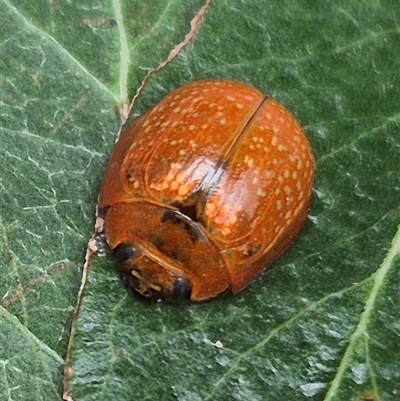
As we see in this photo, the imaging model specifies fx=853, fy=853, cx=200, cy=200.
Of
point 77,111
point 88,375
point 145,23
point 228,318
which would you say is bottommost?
point 88,375

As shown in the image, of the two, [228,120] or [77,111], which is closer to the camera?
[228,120]

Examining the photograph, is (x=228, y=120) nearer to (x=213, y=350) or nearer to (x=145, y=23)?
(x=145, y=23)

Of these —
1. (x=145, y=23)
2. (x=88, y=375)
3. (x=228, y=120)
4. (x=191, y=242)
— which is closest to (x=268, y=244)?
(x=191, y=242)

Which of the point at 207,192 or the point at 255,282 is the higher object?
the point at 207,192
